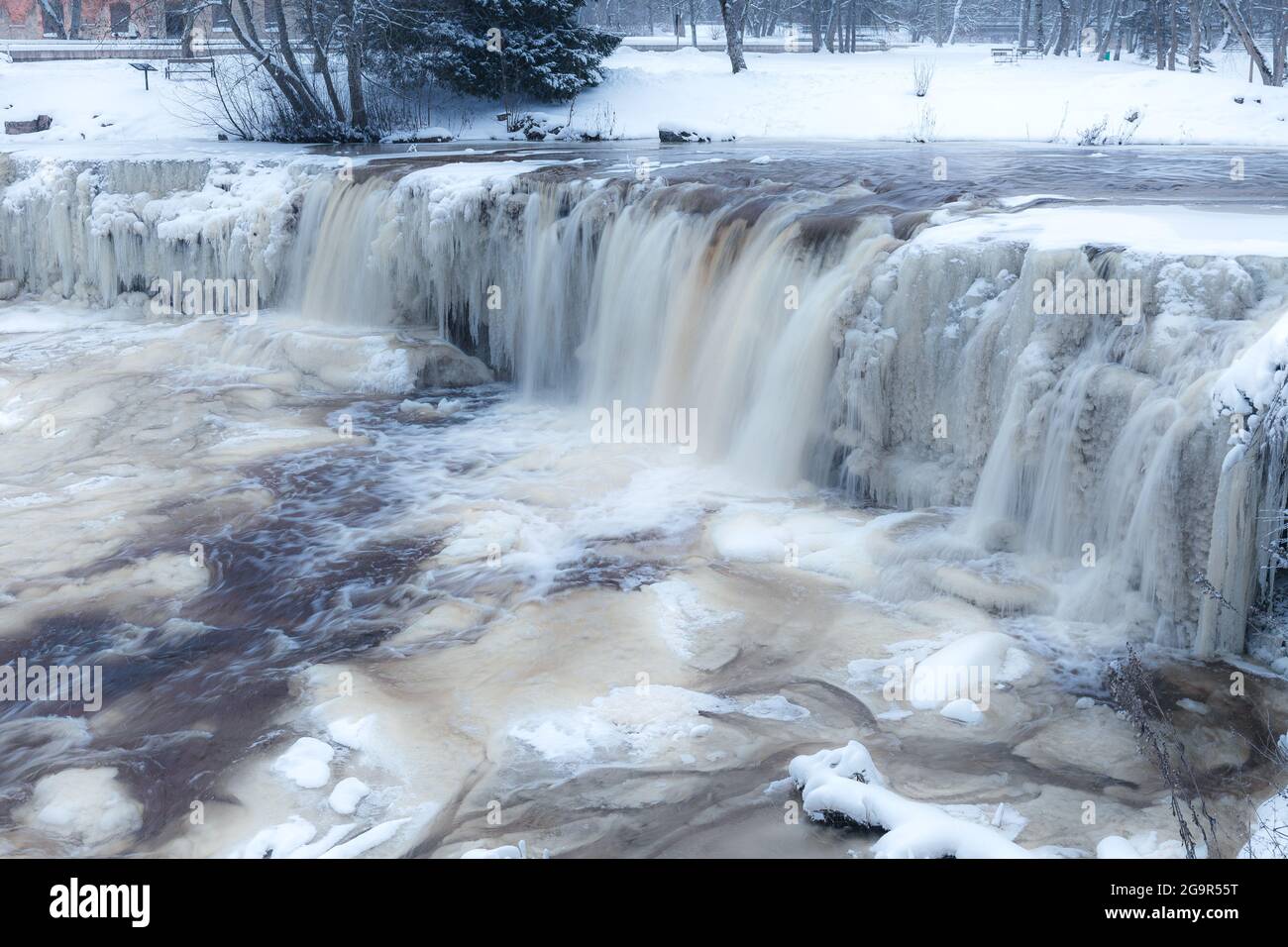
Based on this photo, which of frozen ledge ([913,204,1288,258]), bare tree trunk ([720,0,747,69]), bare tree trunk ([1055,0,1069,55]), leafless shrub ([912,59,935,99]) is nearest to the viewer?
frozen ledge ([913,204,1288,258])

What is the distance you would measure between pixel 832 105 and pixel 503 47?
6.21 metres

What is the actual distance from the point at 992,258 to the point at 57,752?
591 centimetres

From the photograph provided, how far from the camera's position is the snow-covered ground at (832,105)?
1839cm

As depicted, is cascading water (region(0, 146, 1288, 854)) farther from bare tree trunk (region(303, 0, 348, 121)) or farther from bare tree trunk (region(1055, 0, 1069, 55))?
bare tree trunk (region(1055, 0, 1069, 55))

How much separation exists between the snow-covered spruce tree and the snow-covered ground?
53 centimetres

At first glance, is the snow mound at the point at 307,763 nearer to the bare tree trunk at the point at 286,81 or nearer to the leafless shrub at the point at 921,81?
the bare tree trunk at the point at 286,81

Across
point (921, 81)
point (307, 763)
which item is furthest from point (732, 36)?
point (307, 763)

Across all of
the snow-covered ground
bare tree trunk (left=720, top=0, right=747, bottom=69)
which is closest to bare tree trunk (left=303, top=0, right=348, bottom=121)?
the snow-covered ground

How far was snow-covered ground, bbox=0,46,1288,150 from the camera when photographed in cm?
1839

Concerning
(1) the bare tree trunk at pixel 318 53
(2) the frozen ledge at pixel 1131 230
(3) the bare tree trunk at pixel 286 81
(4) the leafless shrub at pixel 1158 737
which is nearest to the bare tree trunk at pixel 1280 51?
(2) the frozen ledge at pixel 1131 230

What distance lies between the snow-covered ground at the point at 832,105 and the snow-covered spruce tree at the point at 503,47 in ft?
1.75

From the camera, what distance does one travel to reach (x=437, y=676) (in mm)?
5797

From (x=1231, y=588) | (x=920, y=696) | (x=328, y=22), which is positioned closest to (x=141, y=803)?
(x=920, y=696)

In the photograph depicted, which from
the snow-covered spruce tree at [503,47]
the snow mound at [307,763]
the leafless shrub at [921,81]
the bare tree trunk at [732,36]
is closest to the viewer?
the snow mound at [307,763]
